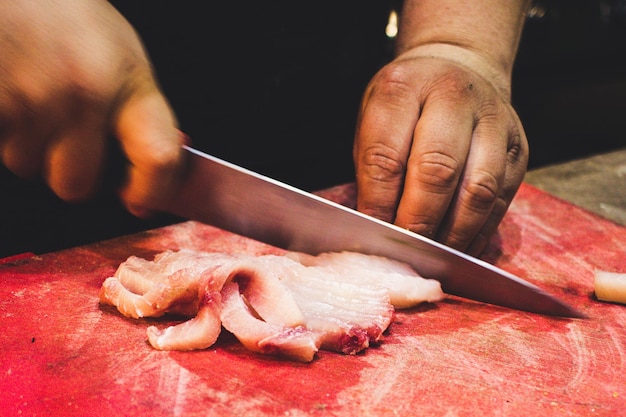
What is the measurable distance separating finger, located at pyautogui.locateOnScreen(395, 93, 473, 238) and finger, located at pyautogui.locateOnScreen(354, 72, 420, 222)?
4 centimetres

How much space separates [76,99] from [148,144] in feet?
0.79

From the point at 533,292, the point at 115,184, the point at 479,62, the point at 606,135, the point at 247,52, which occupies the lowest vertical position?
the point at 606,135

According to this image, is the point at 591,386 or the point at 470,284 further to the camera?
the point at 470,284

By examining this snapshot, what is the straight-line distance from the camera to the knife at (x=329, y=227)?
81.0 inches

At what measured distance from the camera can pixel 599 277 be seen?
2.18 metres

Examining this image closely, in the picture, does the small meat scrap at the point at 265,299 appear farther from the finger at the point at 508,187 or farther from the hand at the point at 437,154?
the finger at the point at 508,187

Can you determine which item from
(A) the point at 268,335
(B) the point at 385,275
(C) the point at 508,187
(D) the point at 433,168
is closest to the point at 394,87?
(D) the point at 433,168

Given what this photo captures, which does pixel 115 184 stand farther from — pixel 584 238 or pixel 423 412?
pixel 584 238

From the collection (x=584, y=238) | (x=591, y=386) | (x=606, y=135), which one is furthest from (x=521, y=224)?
(x=606, y=135)

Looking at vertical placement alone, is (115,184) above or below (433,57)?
below

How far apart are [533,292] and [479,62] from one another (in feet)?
3.66

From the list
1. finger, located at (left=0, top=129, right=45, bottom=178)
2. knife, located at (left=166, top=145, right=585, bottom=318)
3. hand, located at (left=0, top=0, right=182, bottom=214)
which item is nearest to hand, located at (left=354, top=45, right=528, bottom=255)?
knife, located at (left=166, top=145, right=585, bottom=318)

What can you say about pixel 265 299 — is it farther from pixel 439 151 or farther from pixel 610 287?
pixel 610 287

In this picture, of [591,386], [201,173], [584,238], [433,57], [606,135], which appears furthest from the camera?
[606,135]
